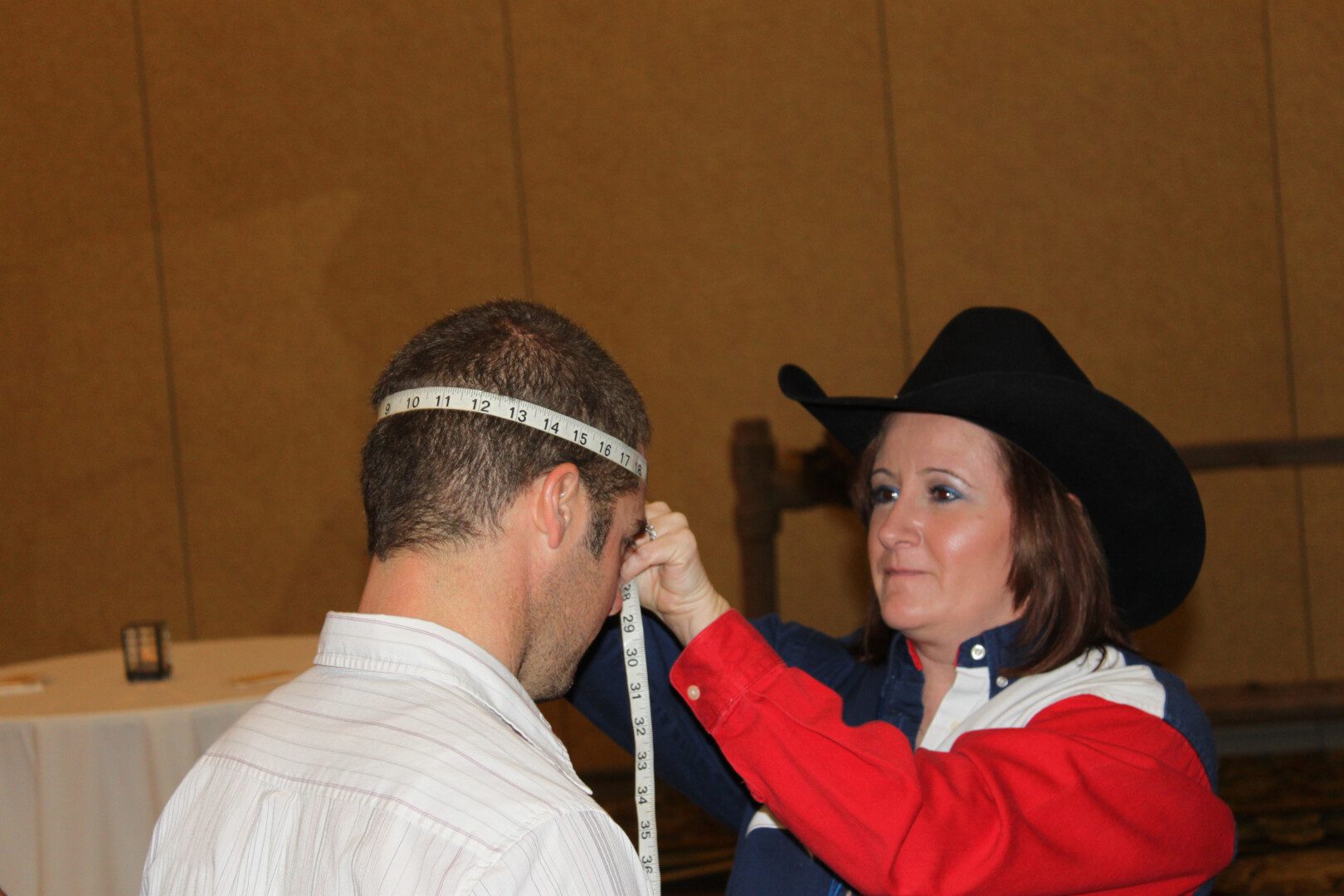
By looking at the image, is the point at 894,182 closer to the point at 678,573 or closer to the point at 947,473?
the point at 947,473

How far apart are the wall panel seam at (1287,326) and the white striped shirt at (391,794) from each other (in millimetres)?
5618

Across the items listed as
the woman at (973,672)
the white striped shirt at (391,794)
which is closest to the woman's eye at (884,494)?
the woman at (973,672)

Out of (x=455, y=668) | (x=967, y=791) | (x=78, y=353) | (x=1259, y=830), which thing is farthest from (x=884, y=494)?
(x=78, y=353)

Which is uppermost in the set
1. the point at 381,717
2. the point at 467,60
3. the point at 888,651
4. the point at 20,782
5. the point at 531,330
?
the point at 467,60

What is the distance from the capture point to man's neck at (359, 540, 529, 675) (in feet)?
3.98

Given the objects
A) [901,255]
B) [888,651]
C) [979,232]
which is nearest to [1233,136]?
[979,232]

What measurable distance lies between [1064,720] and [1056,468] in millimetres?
459

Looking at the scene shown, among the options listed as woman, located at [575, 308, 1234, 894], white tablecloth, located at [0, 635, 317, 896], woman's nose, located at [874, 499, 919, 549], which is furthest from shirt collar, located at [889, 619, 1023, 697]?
white tablecloth, located at [0, 635, 317, 896]

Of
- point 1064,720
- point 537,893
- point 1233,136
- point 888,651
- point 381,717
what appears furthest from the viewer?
point 1233,136

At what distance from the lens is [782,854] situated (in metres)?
1.94

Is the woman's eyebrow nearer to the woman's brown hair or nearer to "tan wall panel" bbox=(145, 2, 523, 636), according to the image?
the woman's brown hair

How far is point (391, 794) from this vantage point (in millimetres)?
1017

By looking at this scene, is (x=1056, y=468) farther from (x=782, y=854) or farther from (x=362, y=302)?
(x=362, y=302)

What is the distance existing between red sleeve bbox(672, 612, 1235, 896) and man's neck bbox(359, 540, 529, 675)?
20.8 inches
